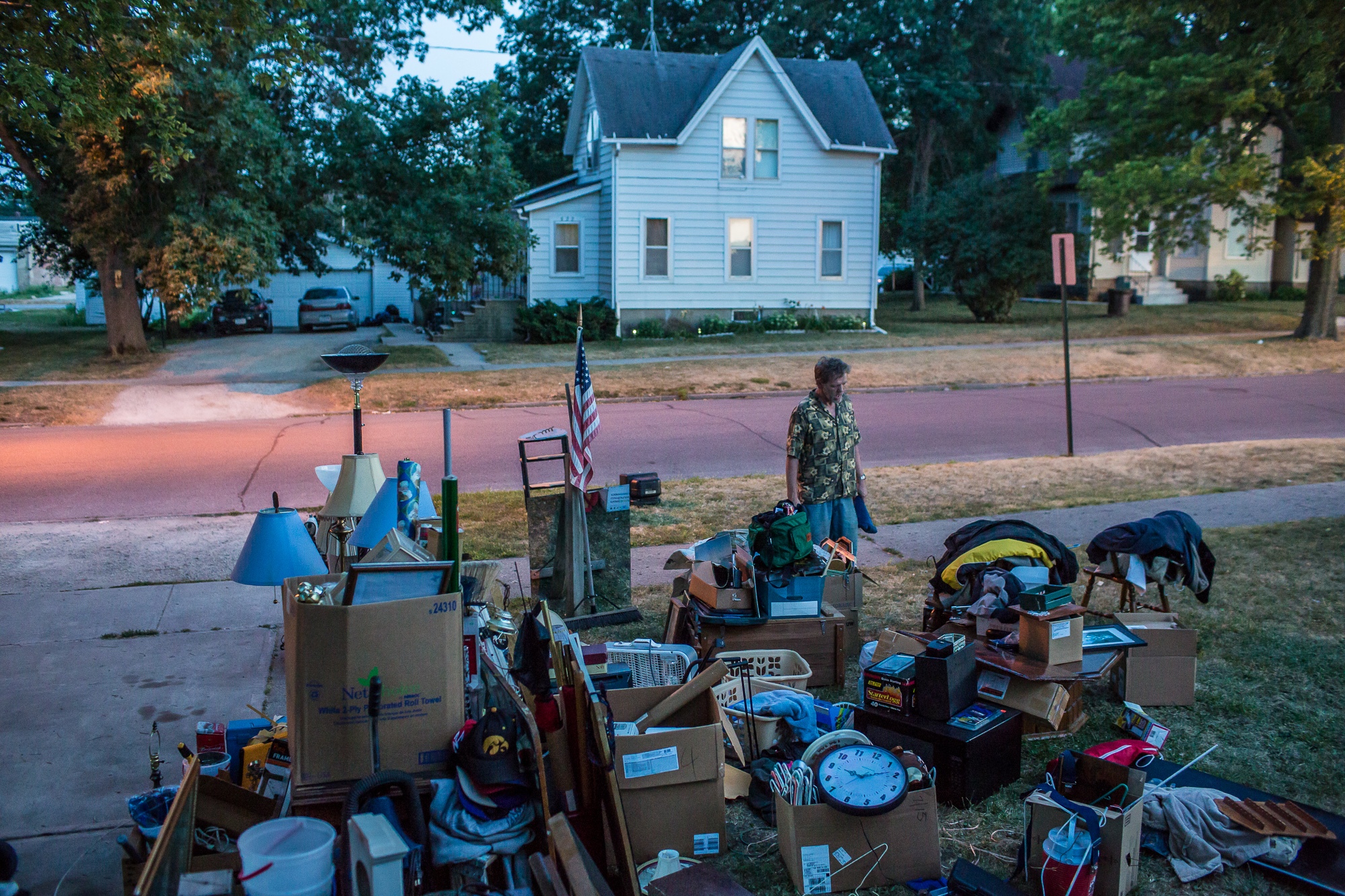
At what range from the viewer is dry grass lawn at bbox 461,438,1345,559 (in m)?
9.36

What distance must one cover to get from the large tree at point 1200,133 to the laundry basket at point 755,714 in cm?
1961

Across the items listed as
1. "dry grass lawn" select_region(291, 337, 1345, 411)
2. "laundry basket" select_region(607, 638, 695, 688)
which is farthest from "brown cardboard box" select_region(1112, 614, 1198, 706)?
"dry grass lawn" select_region(291, 337, 1345, 411)

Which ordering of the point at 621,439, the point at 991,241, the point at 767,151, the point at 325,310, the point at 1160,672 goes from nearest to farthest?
1. the point at 1160,672
2. the point at 621,439
3. the point at 767,151
4. the point at 991,241
5. the point at 325,310

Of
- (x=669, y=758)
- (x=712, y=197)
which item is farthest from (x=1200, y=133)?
(x=669, y=758)

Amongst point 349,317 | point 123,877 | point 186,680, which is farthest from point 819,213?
point 123,877

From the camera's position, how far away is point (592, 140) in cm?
2819

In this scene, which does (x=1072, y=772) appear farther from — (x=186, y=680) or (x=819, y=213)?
(x=819, y=213)

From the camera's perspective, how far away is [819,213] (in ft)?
91.6

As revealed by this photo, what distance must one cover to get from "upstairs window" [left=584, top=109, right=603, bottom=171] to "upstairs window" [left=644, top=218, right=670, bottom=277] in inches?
99.6

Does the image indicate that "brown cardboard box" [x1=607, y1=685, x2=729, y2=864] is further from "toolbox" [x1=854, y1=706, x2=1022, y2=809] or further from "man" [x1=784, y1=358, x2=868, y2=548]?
"man" [x1=784, y1=358, x2=868, y2=548]

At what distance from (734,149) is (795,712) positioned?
24.1 metres

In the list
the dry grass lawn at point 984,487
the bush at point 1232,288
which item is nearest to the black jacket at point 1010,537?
the dry grass lawn at point 984,487

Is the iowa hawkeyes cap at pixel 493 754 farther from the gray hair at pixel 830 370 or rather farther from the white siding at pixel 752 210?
the white siding at pixel 752 210

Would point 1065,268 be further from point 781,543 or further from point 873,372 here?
point 781,543
